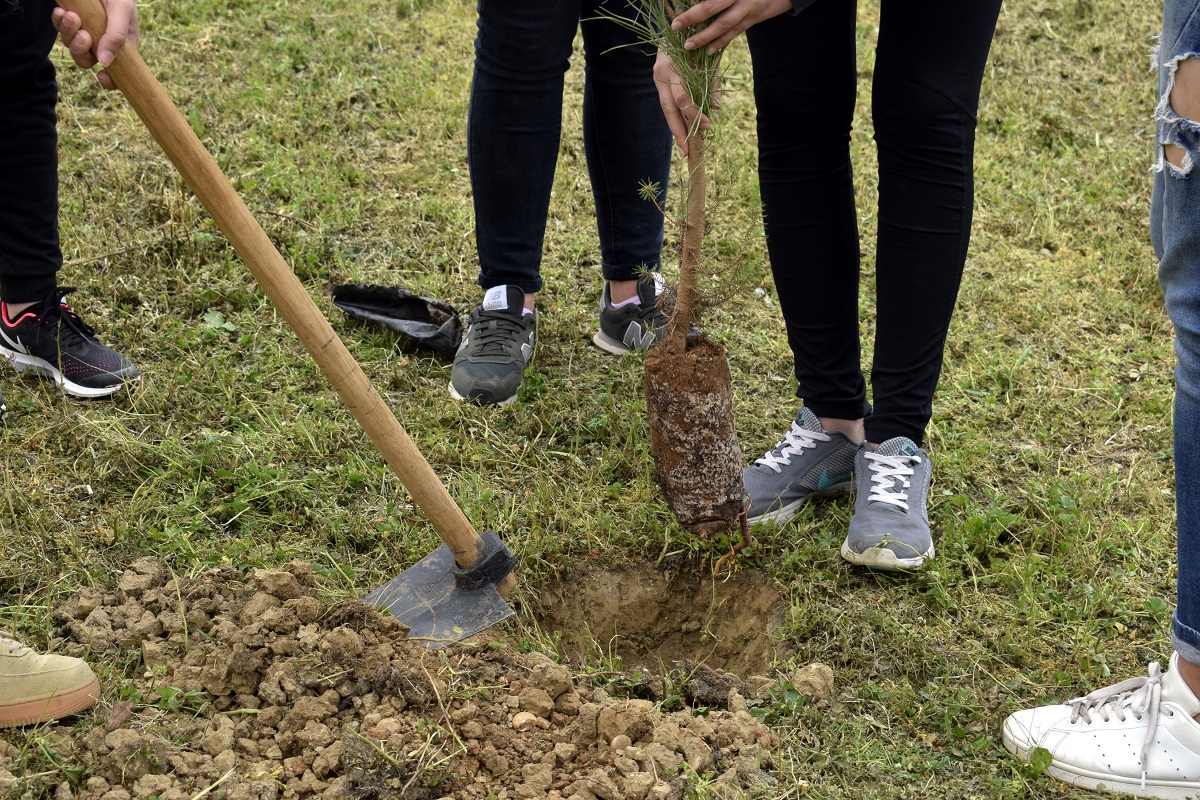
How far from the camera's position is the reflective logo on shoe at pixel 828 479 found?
7.90 feet

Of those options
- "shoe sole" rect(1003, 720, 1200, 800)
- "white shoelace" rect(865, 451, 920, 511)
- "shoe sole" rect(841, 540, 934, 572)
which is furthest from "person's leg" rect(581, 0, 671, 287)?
"shoe sole" rect(1003, 720, 1200, 800)

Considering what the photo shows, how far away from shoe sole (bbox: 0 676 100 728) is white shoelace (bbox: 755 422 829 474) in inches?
59.0

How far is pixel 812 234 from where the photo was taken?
2229mm

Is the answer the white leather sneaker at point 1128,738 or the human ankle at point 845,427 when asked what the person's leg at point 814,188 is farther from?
the white leather sneaker at point 1128,738

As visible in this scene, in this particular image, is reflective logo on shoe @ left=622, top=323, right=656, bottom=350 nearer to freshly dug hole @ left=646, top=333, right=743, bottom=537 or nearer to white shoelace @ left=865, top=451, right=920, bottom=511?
freshly dug hole @ left=646, top=333, right=743, bottom=537

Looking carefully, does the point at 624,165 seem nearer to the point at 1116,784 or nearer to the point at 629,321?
the point at 629,321

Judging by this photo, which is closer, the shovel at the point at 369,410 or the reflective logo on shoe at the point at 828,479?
the shovel at the point at 369,410

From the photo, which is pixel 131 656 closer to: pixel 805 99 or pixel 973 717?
pixel 973 717

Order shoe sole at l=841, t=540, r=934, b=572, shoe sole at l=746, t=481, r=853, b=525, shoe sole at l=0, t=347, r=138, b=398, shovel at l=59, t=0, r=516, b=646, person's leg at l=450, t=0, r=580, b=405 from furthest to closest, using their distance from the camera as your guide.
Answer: shoe sole at l=0, t=347, r=138, b=398, person's leg at l=450, t=0, r=580, b=405, shoe sole at l=746, t=481, r=853, b=525, shoe sole at l=841, t=540, r=934, b=572, shovel at l=59, t=0, r=516, b=646

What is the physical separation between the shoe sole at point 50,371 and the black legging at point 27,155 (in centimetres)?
15

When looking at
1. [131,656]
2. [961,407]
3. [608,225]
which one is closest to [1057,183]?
[961,407]

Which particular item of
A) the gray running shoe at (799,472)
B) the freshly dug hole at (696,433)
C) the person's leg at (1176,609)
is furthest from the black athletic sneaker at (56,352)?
the person's leg at (1176,609)

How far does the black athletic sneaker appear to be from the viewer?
2693 millimetres

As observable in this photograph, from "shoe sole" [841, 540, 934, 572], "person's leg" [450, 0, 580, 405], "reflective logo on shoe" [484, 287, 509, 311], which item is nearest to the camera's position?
"shoe sole" [841, 540, 934, 572]
